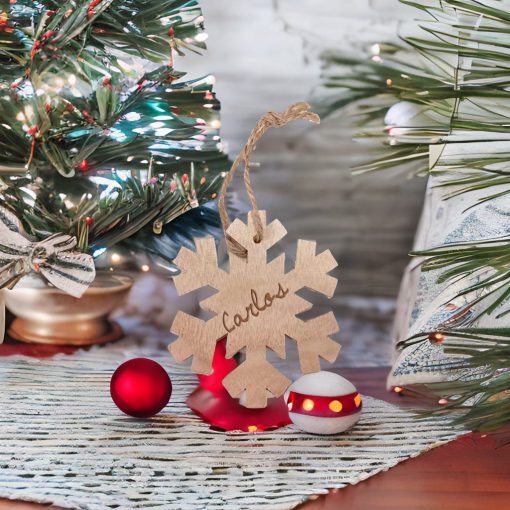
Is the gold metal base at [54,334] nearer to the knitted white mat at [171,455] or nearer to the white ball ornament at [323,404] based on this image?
the knitted white mat at [171,455]

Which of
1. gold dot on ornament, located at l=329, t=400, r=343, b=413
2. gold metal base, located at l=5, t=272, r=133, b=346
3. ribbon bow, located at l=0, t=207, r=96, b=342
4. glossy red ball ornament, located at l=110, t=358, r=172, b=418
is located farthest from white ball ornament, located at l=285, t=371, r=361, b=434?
gold metal base, located at l=5, t=272, r=133, b=346

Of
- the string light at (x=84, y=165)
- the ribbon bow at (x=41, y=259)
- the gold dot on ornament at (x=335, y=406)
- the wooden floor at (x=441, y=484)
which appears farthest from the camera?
the string light at (x=84, y=165)

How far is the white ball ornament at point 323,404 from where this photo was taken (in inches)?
31.9

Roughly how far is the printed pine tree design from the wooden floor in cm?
16

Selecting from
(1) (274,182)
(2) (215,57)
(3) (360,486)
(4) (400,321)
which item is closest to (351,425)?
(3) (360,486)

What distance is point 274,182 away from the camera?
4.18ft

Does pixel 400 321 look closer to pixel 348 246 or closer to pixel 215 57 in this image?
pixel 348 246

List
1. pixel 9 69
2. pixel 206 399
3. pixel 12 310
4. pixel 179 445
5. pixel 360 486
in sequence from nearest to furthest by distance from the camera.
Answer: pixel 360 486
pixel 179 445
pixel 206 399
pixel 9 69
pixel 12 310

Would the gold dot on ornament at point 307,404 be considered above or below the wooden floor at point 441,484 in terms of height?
above

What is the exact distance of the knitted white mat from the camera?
670 mm

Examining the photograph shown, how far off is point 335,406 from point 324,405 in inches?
0.4

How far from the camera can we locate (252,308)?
835 mm

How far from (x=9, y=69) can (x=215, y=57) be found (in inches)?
12.2

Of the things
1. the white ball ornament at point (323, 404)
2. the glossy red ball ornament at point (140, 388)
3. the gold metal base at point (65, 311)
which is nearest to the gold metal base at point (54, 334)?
the gold metal base at point (65, 311)
